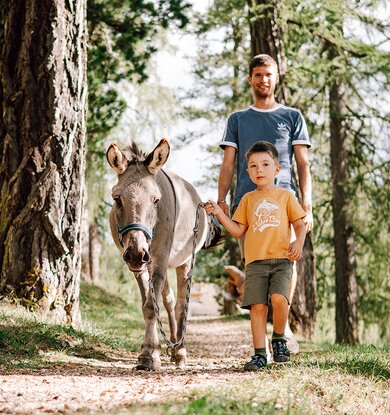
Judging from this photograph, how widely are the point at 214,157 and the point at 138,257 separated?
16.7m

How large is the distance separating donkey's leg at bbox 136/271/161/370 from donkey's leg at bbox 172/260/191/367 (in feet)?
2.45

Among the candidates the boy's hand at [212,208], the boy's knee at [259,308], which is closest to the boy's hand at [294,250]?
the boy's knee at [259,308]

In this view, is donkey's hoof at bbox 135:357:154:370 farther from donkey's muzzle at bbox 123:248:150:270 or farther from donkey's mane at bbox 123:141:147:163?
donkey's mane at bbox 123:141:147:163

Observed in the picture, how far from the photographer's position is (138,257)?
459 cm

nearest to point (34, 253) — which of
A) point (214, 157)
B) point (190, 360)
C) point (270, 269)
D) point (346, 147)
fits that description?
point (190, 360)

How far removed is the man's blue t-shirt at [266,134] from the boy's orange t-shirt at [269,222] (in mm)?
628

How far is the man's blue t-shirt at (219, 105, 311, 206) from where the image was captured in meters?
5.66

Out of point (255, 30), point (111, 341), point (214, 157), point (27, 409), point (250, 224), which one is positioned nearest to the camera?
point (27, 409)

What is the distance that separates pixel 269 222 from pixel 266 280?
46 cm

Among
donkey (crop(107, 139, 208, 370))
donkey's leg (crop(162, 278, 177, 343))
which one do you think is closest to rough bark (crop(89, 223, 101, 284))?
donkey's leg (crop(162, 278, 177, 343))

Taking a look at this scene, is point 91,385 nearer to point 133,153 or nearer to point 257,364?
point 257,364

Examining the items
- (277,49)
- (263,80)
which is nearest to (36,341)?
(263,80)

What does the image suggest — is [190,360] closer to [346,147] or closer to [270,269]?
[270,269]

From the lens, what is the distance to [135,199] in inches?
194
